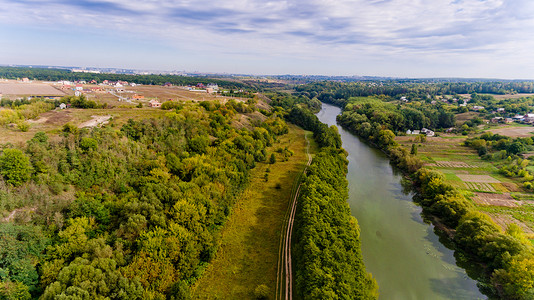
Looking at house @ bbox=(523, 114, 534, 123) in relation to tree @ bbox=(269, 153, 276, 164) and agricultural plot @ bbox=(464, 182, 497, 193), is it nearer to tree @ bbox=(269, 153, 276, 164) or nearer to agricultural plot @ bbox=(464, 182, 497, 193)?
agricultural plot @ bbox=(464, 182, 497, 193)

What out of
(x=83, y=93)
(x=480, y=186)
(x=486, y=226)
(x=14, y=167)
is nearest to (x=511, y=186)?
(x=480, y=186)

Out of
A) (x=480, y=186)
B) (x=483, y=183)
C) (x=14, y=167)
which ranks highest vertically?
(x=14, y=167)

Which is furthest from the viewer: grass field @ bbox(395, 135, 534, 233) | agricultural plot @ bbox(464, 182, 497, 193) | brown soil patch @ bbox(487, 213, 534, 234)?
agricultural plot @ bbox(464, 182, 497, 193)

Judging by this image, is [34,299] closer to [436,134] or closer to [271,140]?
[271,140]

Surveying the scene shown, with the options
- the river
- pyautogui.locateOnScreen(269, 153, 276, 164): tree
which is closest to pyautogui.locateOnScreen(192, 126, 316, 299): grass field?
pyautogui.locateOnScreen(269, 153, 276, 164): tree

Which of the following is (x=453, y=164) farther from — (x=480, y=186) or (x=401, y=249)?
(x=401, y=249)

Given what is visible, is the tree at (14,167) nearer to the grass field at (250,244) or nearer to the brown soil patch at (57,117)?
the brown soil patch at (57,117)
